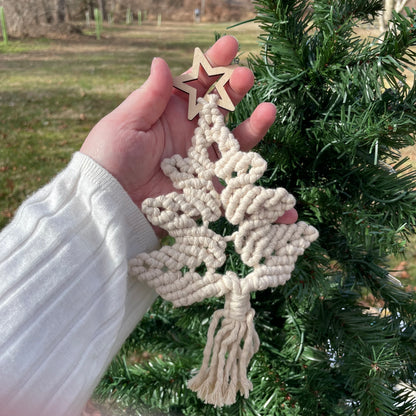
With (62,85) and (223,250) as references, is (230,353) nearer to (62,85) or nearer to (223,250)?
(223,250)

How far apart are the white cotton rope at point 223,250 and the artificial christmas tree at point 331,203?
0.08 metres

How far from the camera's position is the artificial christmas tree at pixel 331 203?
26.8 inches

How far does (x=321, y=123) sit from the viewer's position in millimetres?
711

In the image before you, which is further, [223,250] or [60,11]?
[60,11]

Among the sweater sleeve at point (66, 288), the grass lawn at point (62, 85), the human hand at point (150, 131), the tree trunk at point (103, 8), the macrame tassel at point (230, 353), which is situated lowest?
the grass lawn at point (62, 85)

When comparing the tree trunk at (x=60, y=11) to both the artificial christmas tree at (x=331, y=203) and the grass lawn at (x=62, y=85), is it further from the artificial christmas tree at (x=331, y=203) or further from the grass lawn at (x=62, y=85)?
the artificial christmas tree at (x=331, y=203)

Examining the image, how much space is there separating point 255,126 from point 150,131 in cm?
20

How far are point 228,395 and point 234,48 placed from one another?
2.05ft

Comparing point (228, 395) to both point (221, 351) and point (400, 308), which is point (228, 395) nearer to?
point (221, 351)

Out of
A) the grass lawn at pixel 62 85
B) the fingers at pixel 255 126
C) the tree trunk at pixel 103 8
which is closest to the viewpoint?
the fingers at pixel 255 126

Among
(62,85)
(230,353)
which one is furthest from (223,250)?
(62,85)

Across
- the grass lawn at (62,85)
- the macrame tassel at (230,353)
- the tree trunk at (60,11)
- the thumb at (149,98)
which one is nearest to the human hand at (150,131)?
the thumb at (149,98)

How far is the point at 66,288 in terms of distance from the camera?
2.16 feet

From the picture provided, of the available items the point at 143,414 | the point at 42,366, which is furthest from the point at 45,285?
the point at 143,414
